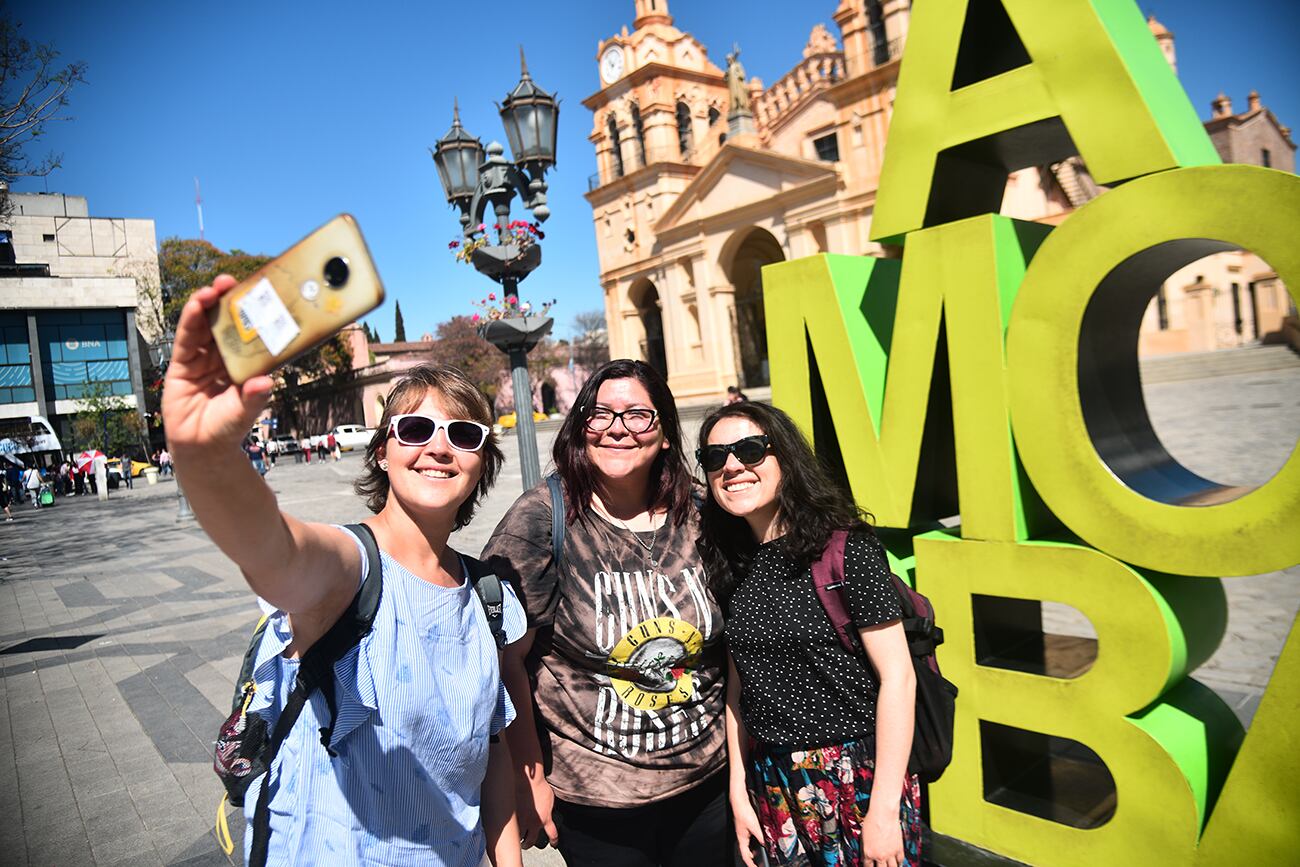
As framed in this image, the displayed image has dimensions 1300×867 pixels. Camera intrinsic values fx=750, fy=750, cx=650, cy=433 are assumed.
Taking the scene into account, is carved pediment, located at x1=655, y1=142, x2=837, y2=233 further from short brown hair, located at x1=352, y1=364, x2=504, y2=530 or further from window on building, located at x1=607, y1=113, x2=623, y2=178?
short brown hair, located at x1=352, y1=364, x2=504, y2=530

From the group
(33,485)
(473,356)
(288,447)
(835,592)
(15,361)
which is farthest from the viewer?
(288,447)

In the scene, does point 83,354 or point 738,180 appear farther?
point 83,354

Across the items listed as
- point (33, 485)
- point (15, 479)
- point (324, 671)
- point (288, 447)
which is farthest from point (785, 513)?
point (288, 447)

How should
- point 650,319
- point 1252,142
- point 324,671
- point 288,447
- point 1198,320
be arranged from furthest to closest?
1. point 288,447
2. point 650,319
3. point 1252,142
4. point 1198,320
5. point 324,671

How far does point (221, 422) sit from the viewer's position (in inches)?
44.6

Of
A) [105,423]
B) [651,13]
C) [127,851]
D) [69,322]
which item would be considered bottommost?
[127,851]

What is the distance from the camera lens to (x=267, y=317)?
1039 mm

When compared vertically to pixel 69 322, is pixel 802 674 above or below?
below

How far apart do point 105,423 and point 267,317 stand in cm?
3793

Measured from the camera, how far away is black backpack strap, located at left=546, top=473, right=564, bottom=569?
220 centimetres

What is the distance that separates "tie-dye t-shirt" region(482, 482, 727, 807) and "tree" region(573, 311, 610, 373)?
48.2m

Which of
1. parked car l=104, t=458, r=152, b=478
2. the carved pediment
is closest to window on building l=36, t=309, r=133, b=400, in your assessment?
parked car l=104, t=458, r=152, b=478

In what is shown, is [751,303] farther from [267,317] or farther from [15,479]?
[267,317]

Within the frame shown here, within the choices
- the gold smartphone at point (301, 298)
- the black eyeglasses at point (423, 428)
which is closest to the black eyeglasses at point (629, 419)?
the black eyeglasses at point (423, 428)
